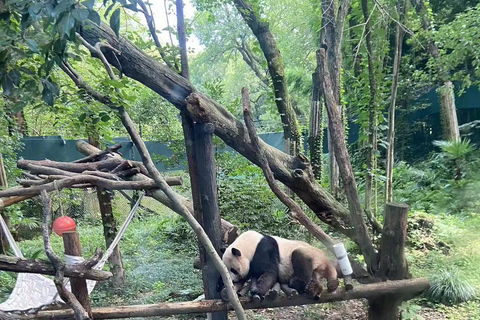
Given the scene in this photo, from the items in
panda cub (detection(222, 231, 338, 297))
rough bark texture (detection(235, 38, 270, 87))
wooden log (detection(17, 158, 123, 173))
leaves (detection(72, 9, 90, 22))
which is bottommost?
panda cub (detection(222, 231, 338, 297))

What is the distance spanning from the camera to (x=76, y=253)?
2.29 meters

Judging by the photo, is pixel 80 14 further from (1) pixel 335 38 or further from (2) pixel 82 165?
(1) pixel 335 38

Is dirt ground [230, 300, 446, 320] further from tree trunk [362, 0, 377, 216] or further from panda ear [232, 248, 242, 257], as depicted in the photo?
panda ear [232, 248, 242, 257]

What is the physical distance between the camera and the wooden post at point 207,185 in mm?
3037

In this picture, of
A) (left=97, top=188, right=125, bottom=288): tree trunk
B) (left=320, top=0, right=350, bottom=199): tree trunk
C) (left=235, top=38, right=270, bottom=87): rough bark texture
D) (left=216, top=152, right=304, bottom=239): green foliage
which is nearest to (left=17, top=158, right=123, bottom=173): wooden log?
(left=97, top=188, right=125, bottom=288): tree trunk

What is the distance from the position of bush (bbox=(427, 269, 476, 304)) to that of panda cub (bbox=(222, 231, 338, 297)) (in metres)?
2.32

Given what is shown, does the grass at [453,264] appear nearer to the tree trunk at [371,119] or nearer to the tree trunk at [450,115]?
the tree trunk at [371,119]

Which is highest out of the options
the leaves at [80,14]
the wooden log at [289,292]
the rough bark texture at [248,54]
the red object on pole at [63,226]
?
the rough bark texture at [248,54]

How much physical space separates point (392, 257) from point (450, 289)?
205 cm

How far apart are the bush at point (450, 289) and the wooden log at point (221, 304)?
1.91m

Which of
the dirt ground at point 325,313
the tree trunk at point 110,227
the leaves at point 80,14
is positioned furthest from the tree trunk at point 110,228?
the leaves at point 80,14

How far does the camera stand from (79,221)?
912 cm

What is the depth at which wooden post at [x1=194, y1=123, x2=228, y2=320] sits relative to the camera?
3.04 m

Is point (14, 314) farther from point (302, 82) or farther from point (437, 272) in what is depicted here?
point (302, 82)
